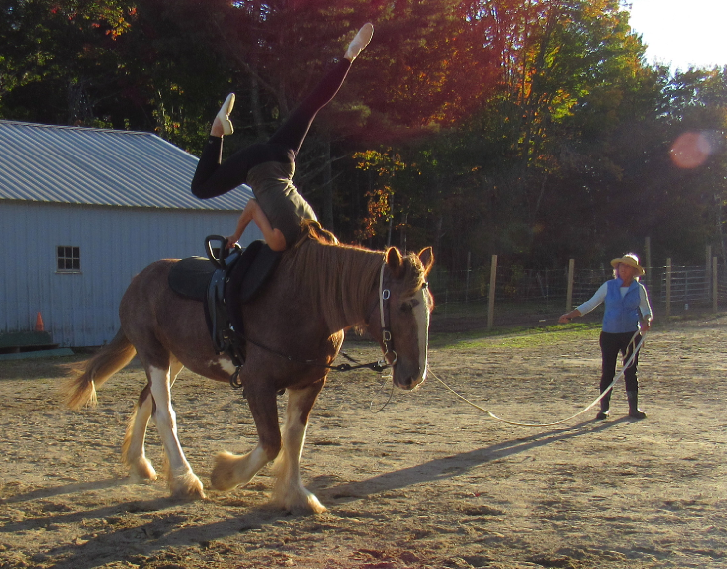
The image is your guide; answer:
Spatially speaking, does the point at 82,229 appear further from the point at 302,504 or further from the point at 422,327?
the point at 422,327

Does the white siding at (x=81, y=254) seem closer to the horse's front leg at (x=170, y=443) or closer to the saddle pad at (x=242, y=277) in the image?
the horse's front leg at (x=170, y=443)

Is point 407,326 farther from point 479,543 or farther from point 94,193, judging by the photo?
point 94,193

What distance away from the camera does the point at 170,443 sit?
16.8ft

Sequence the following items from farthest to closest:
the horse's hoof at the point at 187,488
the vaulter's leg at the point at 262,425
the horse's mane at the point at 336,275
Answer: the horse's hoof at the point at 187,488 < the vaulter's leg at the point at 262,425 < the horse's mane at the point at 336,275

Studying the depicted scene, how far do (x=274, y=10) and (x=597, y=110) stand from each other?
17.1 meters

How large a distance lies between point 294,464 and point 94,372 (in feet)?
7.40

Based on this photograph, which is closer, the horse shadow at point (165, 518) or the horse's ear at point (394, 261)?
the horse shadow at point (165, 518)

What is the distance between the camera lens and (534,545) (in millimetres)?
3854

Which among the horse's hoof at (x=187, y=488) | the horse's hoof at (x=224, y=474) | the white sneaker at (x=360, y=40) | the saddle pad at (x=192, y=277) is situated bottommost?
the horse's hoof at (x=187, y=488)

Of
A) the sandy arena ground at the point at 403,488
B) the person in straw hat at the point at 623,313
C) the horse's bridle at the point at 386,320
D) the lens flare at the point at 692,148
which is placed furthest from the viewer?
the lens flare at the point at 692,148

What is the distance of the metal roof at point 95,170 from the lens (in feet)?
50.5

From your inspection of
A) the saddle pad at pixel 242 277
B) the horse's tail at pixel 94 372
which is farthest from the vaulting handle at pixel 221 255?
the horse's tail at pixel 94 372

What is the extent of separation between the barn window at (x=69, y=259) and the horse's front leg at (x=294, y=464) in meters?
12.1

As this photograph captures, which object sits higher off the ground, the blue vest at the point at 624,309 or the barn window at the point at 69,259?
the barn window at the point at 69,259
